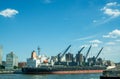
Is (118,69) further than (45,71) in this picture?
No

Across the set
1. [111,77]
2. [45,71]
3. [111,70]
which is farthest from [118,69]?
[45,71]

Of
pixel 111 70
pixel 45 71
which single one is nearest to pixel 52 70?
pixel 45 71

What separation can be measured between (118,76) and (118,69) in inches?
241

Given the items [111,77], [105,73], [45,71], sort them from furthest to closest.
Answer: [45,71] < [105,73] < [111,77]

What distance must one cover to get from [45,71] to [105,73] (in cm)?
11732

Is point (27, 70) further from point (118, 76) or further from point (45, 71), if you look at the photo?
point (118, 76)

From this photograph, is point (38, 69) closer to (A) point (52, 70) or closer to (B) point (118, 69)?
(A) point (52, 70)

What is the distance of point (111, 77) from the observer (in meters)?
70.6

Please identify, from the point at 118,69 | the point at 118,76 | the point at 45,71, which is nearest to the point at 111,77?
the point at 118,76

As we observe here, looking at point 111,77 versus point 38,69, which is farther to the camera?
point 38,69

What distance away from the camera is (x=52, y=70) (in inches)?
7579

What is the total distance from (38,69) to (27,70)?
7.86 meters

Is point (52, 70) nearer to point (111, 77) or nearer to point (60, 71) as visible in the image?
point (60, 71)

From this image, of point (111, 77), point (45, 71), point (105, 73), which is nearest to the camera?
point (111, 77)
